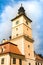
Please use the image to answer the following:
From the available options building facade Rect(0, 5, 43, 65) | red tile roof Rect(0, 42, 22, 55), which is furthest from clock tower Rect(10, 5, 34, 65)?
red tile roof Rect(0, 42, 22, 55)

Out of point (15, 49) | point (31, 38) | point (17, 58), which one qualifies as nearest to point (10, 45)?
point (15, 49)

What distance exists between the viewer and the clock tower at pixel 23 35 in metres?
45.8

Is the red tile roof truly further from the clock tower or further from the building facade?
the clock tower

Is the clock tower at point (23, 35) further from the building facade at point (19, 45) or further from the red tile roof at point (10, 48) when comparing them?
the red tile roof at point (10, 48)

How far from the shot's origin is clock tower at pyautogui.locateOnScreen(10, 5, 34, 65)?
4578 cm

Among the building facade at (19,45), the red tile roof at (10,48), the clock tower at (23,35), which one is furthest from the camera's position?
the clock tower at (23,35)

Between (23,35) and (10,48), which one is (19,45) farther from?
(10,48)

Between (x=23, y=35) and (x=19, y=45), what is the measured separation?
3.39 meters

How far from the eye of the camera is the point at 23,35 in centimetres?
4656

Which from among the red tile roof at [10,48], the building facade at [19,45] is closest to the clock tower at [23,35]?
the building facade at [19,45]

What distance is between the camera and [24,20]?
50.7 metres

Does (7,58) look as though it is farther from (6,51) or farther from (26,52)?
(26,52)

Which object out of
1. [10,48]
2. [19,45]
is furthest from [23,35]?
[10,48]

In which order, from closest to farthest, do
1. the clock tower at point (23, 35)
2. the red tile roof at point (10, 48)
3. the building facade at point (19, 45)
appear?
the building facade at point (19, 45) → the red tile roof at point (10, 48) → the clock tower at point (23, 35)
